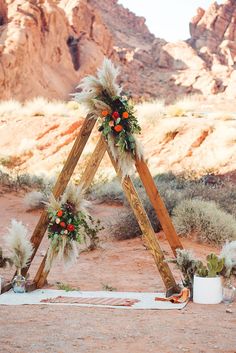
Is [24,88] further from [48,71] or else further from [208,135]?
[208,135]

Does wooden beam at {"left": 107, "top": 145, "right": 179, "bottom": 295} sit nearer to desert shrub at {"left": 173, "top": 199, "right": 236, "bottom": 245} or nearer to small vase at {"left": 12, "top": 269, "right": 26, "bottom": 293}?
small vase at {"left": 12, "top": 269, "right": 26, "bottom": 293}

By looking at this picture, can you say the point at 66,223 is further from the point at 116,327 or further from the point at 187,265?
the point at 116,327

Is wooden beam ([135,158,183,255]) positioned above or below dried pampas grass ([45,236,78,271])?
above

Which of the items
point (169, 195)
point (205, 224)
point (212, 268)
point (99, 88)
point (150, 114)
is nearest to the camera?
point (212, 268)

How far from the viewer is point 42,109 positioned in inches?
998

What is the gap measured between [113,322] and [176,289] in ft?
4.54

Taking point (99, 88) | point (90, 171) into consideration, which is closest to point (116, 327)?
point (90, 171)

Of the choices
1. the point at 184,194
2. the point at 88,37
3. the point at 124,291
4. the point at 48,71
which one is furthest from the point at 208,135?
the point at 88,37

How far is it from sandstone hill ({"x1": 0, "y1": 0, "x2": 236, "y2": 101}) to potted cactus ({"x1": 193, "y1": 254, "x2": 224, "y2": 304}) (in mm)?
26569

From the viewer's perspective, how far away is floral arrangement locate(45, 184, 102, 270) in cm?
643

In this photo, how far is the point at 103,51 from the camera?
137ft

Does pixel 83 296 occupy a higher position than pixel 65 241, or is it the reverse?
pixel 65 241

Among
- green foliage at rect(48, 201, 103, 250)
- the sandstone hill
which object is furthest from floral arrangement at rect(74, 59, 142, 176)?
the sandstone hill

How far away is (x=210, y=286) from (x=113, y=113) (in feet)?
6.78
